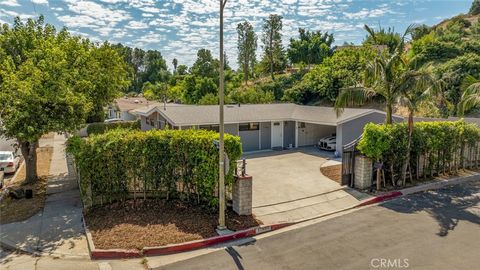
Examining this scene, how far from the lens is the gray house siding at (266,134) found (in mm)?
22938

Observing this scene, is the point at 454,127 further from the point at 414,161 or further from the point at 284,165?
the point at 284,165

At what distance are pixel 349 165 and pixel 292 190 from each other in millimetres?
2678

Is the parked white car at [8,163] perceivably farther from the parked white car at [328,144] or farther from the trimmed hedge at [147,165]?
the parked white car at [328,144]

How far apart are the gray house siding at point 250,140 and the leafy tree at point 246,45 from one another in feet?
142

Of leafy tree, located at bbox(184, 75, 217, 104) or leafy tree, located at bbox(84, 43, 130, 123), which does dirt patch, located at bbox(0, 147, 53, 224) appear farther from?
leafy tree, located at bbox(184, 75, 217, 104)

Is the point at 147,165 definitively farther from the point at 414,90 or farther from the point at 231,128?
the point at 414,90

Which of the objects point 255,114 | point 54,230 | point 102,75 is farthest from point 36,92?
Result: point 255,114

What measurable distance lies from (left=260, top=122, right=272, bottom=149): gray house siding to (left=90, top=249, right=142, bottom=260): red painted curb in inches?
604

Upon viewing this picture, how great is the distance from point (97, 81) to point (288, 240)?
12.7 meters

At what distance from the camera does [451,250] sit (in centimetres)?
845

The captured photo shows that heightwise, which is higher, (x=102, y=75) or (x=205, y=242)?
(x=102, y=75)

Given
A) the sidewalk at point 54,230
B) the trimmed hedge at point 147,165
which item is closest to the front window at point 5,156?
the sidewalk at point 54,230

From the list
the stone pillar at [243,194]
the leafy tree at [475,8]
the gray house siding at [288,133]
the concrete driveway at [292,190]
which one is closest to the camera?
the stone pillar at [243,194]

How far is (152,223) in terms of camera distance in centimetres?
1019
